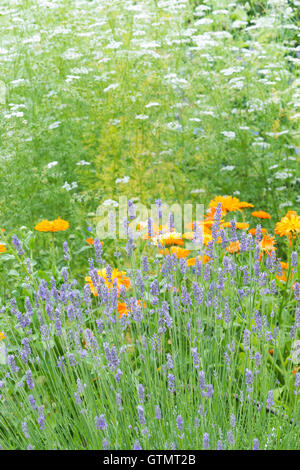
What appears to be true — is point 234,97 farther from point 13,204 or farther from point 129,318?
point 129,318

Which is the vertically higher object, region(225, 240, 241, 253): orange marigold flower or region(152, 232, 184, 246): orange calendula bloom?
region(152, 232, 184, 246): orange calendula bloom

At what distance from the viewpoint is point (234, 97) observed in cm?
491

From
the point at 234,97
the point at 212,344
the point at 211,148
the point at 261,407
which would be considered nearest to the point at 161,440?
the point at 261,407

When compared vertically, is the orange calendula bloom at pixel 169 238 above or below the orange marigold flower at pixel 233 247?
above

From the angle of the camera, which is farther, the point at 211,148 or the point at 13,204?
the point at 211,148

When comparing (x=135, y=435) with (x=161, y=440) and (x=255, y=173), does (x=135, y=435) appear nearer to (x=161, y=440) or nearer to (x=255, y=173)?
(x=161, y=440)

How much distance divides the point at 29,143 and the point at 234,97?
5.48 ft

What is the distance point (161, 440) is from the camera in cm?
184

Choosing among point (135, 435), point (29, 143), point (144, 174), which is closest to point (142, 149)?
point (144, 174)

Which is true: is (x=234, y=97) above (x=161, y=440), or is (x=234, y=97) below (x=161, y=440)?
above
